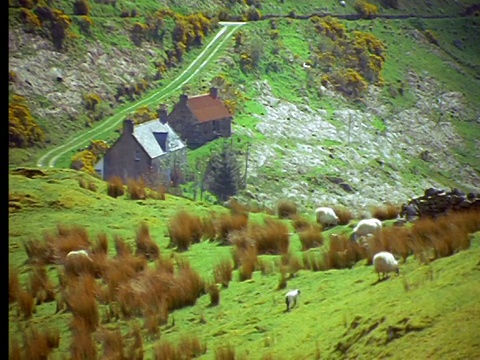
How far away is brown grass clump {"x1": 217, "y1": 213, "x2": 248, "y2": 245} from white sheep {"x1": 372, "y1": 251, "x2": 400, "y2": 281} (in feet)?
10.9

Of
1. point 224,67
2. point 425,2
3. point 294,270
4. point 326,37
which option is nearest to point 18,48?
point 224,67

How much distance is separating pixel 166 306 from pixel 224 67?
35174mm

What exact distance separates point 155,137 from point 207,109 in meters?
4.61

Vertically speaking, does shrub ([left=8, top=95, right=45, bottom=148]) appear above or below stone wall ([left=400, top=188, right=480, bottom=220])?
above

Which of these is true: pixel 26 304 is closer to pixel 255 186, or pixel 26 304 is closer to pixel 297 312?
pixel 297 312

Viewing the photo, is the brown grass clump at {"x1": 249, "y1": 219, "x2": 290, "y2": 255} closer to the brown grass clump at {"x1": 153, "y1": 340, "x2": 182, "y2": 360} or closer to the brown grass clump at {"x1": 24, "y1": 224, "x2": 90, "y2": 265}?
the brown grass clump at {"x1": 24, "y1": 224, "x2": 90, "y2": 265}

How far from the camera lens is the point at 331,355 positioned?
20.1ft

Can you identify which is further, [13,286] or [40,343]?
[13,286]

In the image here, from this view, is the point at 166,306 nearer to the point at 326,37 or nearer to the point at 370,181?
the point at 370,181

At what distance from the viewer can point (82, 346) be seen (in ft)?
23.7

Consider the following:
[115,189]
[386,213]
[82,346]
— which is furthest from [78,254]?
[386,213]

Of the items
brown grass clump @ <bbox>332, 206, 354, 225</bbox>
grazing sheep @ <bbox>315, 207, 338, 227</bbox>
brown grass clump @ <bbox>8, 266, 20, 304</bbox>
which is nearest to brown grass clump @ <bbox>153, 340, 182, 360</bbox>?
brown grass clump @ <bbox>8, 266, 20, 304</bbox>

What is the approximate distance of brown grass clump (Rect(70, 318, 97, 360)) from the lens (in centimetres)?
715

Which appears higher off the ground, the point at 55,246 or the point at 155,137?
the point at 155,137
